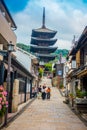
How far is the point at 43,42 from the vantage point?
88.4m

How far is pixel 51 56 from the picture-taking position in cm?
8856

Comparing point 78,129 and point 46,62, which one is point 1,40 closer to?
point 78,129

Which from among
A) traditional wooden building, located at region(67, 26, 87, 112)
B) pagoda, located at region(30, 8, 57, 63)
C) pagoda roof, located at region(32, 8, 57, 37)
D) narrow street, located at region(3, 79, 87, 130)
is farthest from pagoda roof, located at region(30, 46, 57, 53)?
narrow street, located at region(3, 79, 87, 130)

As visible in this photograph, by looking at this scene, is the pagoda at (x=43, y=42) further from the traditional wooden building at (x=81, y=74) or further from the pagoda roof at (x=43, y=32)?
the traditional wooden building at (x=81, y=74)

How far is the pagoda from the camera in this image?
8588cm

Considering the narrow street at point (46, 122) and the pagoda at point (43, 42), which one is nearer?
the narrow street at point (46, 122)

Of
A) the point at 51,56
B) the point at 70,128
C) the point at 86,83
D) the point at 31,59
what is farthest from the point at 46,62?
the point at 70,128

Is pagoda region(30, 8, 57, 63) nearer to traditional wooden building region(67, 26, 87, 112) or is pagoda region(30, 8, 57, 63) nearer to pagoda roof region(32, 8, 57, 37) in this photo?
pagoda roof region(32, 8, 57, 37)

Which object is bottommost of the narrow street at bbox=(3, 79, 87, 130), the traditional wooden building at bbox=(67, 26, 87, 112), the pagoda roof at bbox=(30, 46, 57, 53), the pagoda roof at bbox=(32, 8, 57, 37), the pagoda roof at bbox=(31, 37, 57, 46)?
the narrow street at bbox=(3, 79, 87, 130)

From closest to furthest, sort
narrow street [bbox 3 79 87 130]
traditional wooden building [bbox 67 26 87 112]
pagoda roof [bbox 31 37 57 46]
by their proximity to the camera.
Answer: narrow street [bbox 3 79 87 130] < traditional wooden building [bbox 67 26 87 112] < pagoda roof [bbox 31 37 57 46]

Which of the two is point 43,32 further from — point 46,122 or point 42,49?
point 46,122

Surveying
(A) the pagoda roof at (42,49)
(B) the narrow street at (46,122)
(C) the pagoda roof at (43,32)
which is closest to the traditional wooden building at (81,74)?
(B) the narrow street at (46,122)

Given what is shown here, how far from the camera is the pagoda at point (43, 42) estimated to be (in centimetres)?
8588

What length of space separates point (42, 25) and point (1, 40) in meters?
74.0
